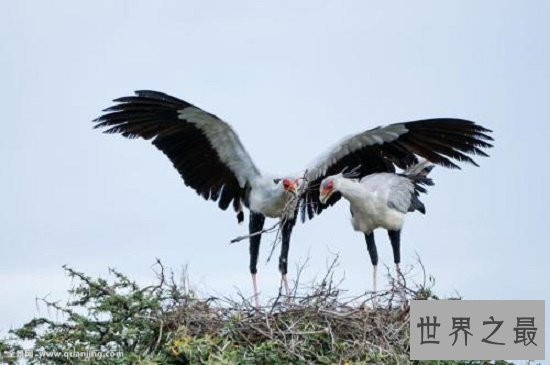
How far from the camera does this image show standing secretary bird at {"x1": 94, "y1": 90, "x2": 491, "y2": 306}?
1073 cm

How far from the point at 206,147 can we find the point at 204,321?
2.28 meters

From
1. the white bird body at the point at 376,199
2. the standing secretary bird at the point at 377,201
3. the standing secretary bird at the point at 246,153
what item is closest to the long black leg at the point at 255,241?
the standing secretary bird at the point at 246,153

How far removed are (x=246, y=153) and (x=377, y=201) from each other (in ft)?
3.88

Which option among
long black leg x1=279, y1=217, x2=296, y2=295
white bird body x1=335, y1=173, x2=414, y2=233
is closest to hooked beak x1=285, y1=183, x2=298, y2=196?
long black leg x1=279, y1=217, x2=296, y2=295

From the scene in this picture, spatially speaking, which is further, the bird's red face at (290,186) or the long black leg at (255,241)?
the long black leg at (255,241)

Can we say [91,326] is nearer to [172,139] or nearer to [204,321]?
[204,321]

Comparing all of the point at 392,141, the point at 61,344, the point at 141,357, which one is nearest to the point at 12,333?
the point at 61,344

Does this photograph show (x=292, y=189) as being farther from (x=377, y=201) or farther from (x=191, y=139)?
(x=191, y=139)

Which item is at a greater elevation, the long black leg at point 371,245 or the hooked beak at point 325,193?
the hooked beak at point 325,193

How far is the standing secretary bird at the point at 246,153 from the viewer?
10.7 metres

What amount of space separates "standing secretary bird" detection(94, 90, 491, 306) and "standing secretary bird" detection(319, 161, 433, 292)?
242 mm

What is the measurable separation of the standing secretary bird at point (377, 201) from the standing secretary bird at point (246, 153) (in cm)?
24

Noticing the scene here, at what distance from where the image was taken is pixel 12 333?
9.27 meters

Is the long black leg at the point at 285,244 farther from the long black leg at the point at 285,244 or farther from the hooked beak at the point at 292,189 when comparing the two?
the hooked beak at the point at 292,189
